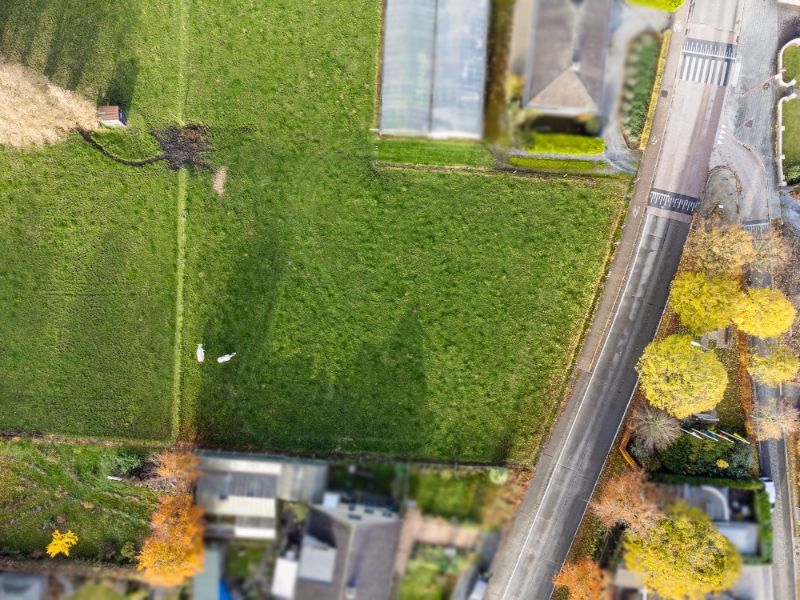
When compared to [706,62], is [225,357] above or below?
below

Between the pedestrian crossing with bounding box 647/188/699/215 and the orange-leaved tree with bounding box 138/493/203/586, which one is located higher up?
the pedestrian crossing with bounding box 647/188/699/215

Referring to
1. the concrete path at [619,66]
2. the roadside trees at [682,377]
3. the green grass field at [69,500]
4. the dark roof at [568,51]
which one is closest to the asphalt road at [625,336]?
the concrete path at [619,66]

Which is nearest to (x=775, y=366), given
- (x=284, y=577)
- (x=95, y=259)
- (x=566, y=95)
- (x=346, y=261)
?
(x=566, y=95)

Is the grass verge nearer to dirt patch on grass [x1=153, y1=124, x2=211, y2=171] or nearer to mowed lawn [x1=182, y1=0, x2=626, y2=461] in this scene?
mowed lawn [x1=182, y1=0, x2=626, y2=461]

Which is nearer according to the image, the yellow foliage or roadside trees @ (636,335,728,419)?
roadside trees @ (636,335,728,419)

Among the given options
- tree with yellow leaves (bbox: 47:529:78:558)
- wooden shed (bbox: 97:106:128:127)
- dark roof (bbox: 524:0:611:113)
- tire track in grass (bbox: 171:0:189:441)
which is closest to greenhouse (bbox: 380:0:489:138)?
dark roof (bbox: 524:0:611:113)

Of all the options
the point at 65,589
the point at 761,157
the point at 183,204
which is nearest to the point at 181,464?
the point at 65,589

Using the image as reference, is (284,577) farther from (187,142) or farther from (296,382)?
(187,142)
